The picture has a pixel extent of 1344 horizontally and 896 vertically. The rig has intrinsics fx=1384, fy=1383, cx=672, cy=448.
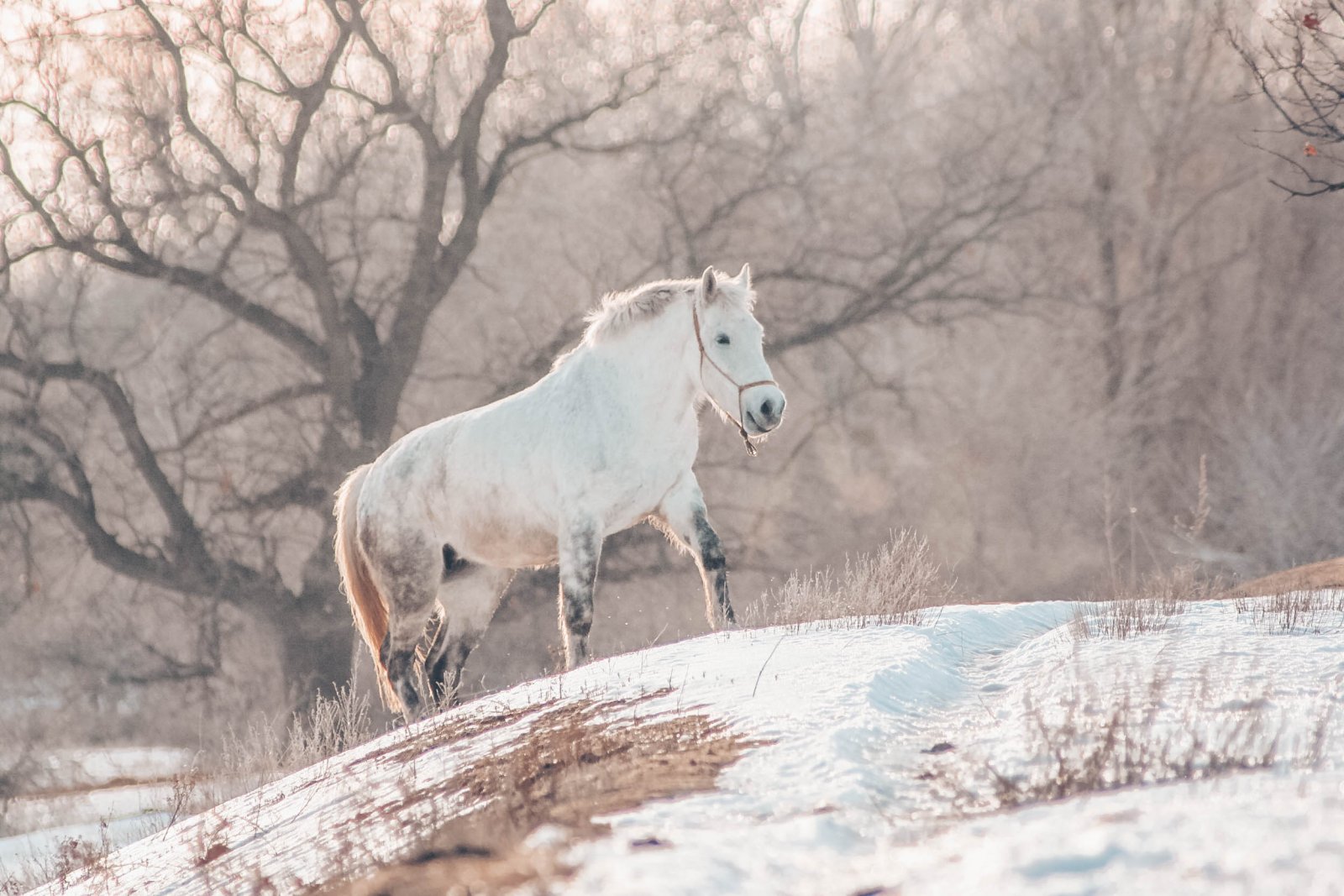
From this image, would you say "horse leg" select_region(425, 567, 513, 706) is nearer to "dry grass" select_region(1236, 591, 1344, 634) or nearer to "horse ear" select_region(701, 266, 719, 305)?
"horse ear" select_region(701, 266, 719, 305)

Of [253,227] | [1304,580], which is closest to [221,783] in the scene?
[1304,580]

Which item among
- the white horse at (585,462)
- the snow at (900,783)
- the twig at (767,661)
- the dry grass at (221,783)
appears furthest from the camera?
the white horse at (585,462)

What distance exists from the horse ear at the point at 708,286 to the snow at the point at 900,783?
2.07m

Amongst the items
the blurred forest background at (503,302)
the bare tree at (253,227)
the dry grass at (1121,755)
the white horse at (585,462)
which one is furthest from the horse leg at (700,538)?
the bare tree at (253,227)

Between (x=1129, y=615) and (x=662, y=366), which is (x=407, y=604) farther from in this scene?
(x=1129, y=615)

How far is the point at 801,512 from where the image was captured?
66.9 ft

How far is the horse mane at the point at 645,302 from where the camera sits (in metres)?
7.89

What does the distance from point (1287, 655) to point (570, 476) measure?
4202 millimetres

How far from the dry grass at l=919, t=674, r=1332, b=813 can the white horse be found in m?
3.75

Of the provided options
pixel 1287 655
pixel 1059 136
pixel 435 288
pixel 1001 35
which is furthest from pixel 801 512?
pixel 1287 655

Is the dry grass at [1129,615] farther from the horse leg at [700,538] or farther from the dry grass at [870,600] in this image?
the horse leg at [700,538]

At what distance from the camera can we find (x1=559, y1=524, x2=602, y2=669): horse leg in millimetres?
7895

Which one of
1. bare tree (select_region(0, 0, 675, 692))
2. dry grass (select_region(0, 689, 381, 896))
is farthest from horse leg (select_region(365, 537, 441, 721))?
bare tree (select_region(0, 0, 675, 692))

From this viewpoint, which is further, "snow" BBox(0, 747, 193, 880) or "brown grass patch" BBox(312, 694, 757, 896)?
"snow" BBox(0, 747, 193, 880)
